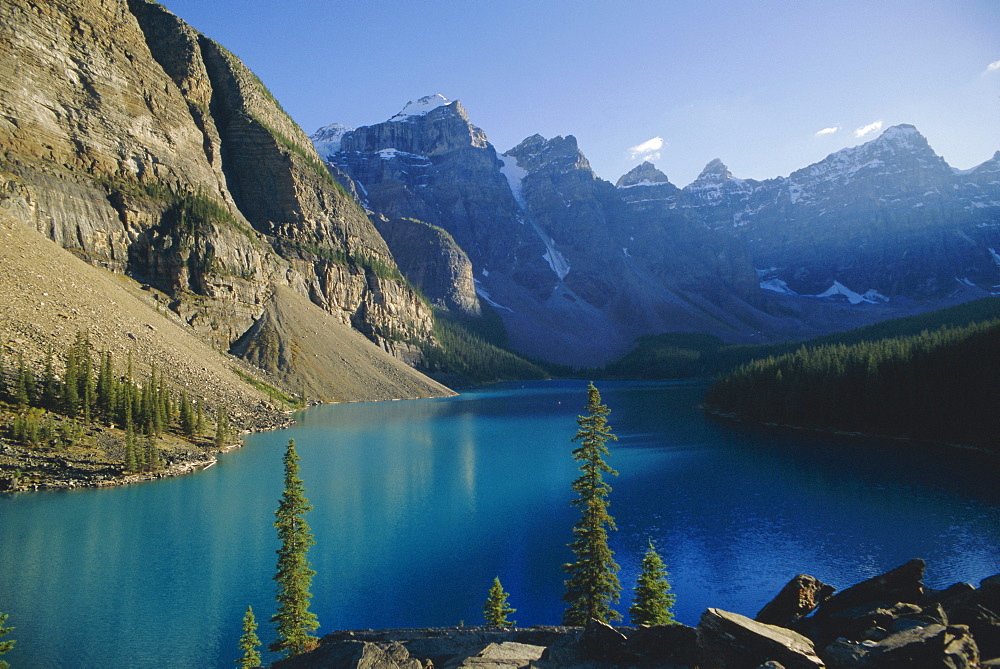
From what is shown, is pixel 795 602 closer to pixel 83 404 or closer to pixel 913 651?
pixel 913 651

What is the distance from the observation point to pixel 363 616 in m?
20.4

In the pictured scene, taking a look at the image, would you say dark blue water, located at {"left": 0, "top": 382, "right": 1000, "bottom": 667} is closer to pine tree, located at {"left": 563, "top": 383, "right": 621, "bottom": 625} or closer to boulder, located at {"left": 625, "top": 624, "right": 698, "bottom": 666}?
pine tree, located at {"left": 563, "top": 383, "right": 621, "bottom": 625}

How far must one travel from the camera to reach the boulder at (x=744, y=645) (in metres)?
8.23

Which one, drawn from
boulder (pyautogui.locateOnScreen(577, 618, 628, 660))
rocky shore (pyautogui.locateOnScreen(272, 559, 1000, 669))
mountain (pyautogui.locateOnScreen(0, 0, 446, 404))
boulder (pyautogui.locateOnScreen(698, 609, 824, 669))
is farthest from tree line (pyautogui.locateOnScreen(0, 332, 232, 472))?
boulder (pyautogui.locateOnScreen(698, 609, 824, 669))

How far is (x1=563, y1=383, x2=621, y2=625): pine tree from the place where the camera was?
1772 centimetres

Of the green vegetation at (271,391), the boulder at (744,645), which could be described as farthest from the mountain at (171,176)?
the boulder at (744,645)

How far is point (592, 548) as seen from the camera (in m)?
18.1

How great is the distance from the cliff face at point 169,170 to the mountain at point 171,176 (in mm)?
236

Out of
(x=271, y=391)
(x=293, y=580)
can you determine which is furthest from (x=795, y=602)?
(x=271, y=391)

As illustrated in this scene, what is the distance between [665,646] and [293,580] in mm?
12581

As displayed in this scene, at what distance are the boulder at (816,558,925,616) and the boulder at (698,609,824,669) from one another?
173cm

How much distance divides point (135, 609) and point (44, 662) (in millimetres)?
3708

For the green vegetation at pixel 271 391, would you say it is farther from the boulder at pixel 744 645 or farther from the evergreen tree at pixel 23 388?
the boulder at pixel 744 645

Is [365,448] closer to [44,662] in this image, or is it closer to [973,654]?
[44,662]
